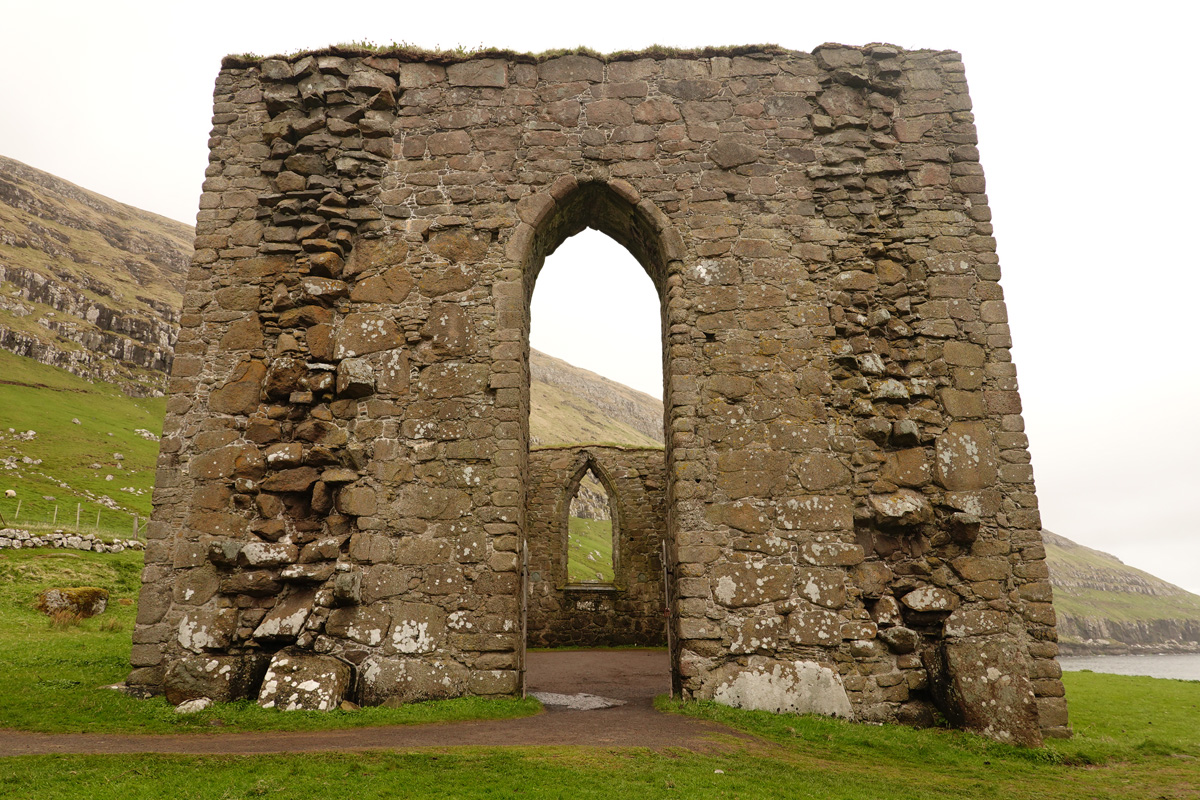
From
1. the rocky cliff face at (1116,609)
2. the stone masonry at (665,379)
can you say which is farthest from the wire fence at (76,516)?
the rocky cliff face at (1116,609)

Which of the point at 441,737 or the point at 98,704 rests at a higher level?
the point at 98,704

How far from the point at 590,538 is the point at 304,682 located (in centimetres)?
4624

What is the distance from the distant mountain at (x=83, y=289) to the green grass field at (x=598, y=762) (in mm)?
59492

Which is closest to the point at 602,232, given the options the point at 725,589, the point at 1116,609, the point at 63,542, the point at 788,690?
the point at 725,589

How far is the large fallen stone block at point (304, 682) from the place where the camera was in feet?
22.7

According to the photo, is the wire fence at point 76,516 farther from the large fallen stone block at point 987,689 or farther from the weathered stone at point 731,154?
the large fallen stone block at point 987,689

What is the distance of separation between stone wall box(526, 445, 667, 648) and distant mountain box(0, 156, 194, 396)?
176ft

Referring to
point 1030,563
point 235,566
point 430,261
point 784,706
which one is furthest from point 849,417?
point 235,566

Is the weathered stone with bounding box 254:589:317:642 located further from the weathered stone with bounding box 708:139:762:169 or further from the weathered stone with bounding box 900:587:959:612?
the weathered stone with bounding box 708:139:762:169

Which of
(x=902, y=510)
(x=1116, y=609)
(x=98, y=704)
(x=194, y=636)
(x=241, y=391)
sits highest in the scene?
(x=241, y=391)

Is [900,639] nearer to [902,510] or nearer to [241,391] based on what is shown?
[902,510]

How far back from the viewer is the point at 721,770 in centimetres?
516

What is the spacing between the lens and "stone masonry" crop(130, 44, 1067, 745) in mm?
7523

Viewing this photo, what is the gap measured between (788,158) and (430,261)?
5.09m
